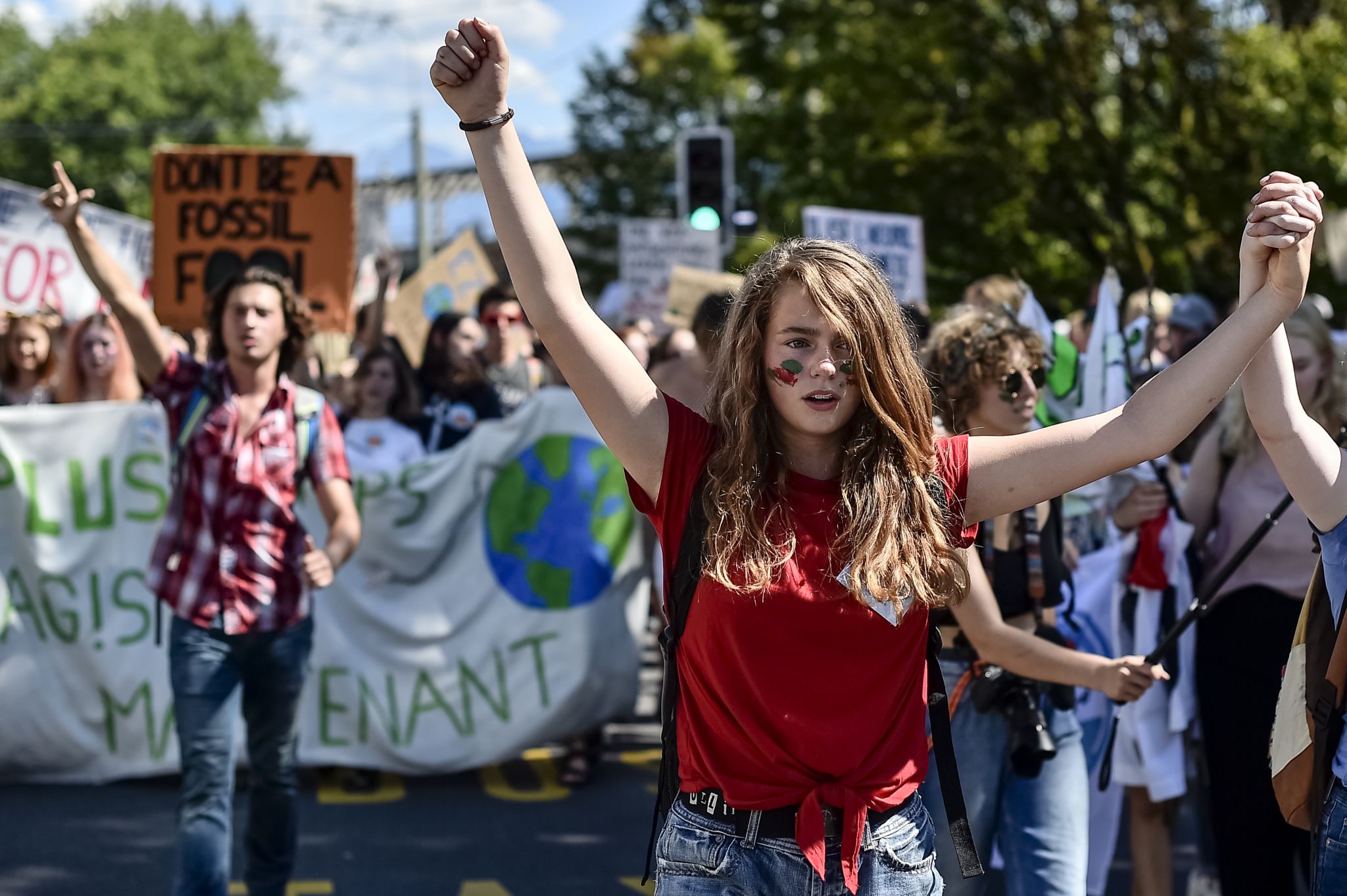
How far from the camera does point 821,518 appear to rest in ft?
8.20

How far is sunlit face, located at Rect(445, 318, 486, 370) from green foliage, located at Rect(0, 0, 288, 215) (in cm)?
4514

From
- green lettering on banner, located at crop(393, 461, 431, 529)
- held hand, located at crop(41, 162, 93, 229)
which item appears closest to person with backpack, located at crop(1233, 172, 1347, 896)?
held hand, located at crop(41, 162, 93, 229)

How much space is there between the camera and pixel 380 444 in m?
7.65

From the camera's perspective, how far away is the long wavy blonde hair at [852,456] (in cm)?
241

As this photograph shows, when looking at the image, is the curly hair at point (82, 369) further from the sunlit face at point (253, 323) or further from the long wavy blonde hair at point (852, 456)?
the long wavy blonde hair at point (852, 456)

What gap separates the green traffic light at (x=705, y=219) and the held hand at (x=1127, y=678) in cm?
915

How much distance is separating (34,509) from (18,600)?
1.34 feet

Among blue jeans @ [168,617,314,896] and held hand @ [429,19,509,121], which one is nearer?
held hand @ [429,19,509,121]

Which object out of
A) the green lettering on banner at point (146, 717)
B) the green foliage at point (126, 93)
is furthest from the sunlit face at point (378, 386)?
the green foliage at point (126, 93)

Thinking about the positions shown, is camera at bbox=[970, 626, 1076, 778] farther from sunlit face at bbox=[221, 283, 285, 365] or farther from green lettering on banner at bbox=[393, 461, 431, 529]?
green lettering on banner at bbox=[393, 461, 431, 529]

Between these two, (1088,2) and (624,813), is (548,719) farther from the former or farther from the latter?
(1088,2)

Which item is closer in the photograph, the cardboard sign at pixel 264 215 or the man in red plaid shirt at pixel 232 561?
the man in red plaid shirt at pixel 232 561

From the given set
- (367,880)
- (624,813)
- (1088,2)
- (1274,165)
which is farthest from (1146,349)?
(1088,2)

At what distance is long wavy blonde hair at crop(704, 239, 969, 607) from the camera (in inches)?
94.8
